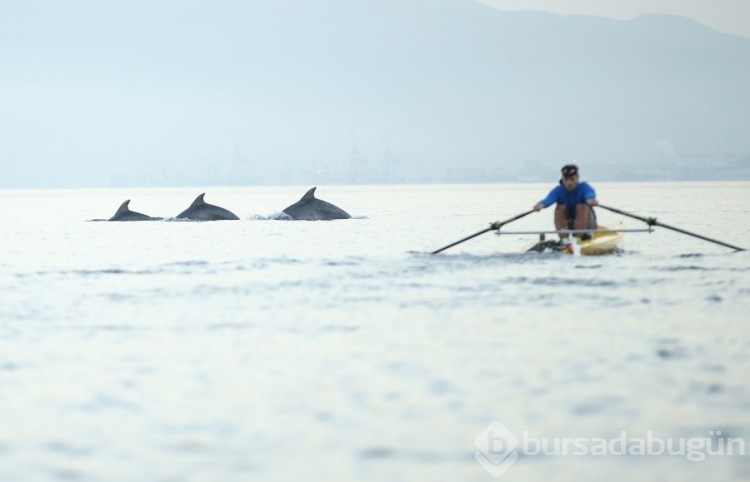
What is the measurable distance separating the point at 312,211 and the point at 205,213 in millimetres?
5461

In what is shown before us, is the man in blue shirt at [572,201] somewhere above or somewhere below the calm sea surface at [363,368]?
above

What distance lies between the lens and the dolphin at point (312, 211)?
5619 cm

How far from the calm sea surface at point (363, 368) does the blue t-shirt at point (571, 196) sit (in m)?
1.53

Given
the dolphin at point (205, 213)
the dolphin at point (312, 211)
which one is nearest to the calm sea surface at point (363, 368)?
the dolphin at point (312, 211)

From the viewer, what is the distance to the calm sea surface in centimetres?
937

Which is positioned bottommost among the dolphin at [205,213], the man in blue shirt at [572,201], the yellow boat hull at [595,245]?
the dolphin at [205,213]

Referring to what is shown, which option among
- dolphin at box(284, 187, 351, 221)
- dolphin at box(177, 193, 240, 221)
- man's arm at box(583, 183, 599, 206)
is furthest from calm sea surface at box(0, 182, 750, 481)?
dolphin at box(177, 193, 240, 221)

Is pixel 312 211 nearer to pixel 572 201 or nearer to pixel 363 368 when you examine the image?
pixel 572 201

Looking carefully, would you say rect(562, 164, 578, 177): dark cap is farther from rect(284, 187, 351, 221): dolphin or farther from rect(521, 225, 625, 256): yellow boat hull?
rect(284, 187, 351, 221): dolphin

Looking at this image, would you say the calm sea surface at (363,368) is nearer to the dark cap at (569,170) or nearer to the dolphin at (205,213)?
the dark cap at (569,170)

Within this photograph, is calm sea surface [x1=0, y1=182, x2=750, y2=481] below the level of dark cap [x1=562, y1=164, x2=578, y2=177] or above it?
below

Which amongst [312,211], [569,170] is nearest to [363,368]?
[569,170]

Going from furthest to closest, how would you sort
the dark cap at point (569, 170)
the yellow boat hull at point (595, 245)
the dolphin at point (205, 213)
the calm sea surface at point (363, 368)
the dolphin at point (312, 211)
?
the dolphin at point (205, 213) → the dolphin at point (312, 211) → the yellow boat hull at point (595, 245) → the dark cap at point (569, 170) → the calm sea surface at point (363, 368)

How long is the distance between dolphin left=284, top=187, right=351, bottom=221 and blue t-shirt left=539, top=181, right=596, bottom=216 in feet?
92.1
